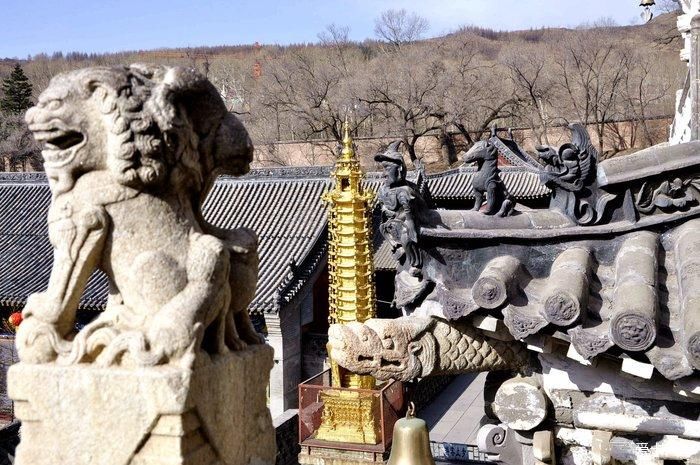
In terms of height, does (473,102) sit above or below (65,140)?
above

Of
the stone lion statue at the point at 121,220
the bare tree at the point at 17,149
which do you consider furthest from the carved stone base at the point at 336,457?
the bare tree at the point at 17,149

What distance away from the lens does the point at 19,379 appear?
272cm

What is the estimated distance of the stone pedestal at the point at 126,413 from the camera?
101 inches

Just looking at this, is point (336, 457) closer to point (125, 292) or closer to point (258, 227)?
point (258, 227)

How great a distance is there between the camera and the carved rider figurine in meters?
4.58

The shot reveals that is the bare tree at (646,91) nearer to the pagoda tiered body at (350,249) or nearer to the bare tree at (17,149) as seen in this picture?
the pagoda tiered body at (350,249)

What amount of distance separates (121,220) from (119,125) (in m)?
0.34

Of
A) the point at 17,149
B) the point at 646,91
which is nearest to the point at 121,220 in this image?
the point at 646,91

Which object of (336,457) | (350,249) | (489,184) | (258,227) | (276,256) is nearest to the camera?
(489,184)

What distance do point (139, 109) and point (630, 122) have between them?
134ft

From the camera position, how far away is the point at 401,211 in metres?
4.61

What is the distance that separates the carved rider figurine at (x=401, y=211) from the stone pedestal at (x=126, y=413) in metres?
1.95

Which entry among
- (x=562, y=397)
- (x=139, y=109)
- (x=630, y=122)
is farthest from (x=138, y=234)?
(x=630, y=122)

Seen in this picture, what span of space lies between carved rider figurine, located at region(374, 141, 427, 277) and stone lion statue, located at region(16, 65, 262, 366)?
1919 mm
